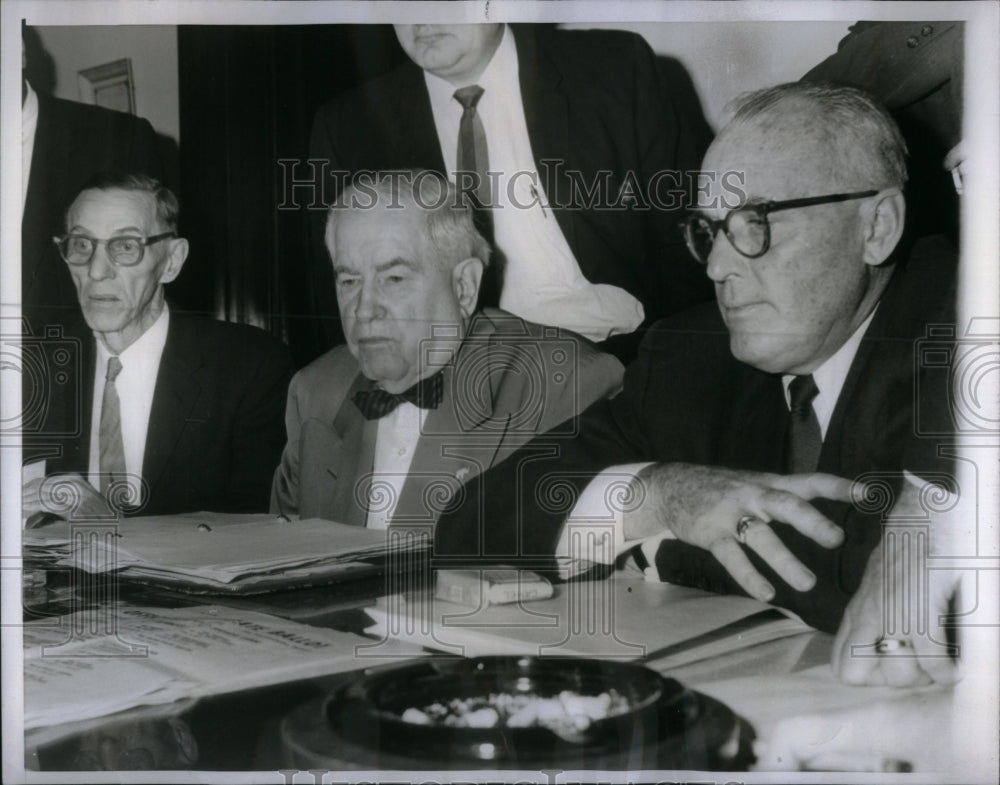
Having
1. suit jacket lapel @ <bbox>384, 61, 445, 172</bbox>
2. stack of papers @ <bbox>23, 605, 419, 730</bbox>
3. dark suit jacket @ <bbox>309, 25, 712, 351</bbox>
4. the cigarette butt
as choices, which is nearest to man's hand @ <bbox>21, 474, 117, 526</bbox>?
stack of papers @ <bbox>23, 605, 419, 730</bbox>

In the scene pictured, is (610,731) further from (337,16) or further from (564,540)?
(337,16)

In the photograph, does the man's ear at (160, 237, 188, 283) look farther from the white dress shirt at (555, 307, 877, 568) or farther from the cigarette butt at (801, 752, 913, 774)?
the cigarette butt at (801, 752, 913, 774)

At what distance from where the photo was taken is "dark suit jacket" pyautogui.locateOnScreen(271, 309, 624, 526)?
8.83ft

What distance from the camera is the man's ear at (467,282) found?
271cm

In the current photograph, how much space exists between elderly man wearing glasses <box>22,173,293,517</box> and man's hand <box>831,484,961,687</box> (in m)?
1.50

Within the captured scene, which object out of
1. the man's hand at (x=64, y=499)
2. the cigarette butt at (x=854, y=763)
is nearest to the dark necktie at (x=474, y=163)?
the man's hand at (x=64, y=499)

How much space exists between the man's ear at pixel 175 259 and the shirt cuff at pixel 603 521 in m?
1.17

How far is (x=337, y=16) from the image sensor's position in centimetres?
273

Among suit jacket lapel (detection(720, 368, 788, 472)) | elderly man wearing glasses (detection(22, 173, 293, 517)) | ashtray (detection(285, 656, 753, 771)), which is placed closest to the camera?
ashtray (detection(285, 656, 753, 771))

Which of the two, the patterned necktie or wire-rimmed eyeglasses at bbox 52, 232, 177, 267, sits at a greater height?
wire-rimmed eyeglasses at bbox 52, 232, 177, 267

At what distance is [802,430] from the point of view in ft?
8.72

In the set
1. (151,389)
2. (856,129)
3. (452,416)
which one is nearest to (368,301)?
(452,416)

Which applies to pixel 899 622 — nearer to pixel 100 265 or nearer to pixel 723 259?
pixel 723 259

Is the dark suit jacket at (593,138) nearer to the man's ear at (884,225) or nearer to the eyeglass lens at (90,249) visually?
the man's ear at (884,225)
